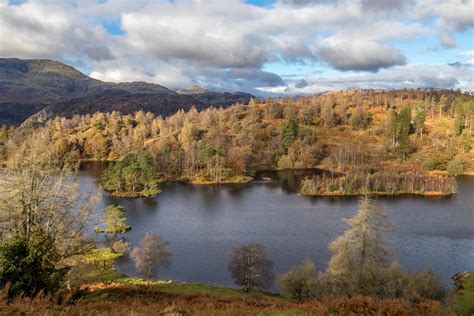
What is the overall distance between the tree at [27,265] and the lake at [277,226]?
60.2ft

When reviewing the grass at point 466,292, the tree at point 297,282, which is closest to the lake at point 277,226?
the grass at point 466,292

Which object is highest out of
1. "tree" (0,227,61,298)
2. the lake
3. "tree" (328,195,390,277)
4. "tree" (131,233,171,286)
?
"tree" (0,227,61,298)

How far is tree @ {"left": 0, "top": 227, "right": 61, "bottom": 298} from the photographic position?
2361cm

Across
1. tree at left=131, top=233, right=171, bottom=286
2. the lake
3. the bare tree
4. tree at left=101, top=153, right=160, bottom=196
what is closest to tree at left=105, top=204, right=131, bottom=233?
the lake

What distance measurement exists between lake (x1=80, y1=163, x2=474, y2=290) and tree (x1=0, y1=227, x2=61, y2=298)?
18.3 m

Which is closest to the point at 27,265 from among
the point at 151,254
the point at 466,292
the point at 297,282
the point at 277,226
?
the point at 297,282

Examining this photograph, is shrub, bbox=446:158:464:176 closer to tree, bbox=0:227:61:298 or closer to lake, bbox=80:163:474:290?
lake, bbox=80:163:474:290

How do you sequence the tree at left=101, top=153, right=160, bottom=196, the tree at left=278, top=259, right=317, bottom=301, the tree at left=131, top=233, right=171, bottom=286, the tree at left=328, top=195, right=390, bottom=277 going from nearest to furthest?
the tree at left=278, top=259, right=317, bottom=301 < the tree at left=328, top=195, right=390, bottom=277 < the tree at left=131, top=233, right=171, bottom=286 < the tree at left=101, top=153, right=160, bottom=196

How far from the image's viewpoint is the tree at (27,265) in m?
23.6

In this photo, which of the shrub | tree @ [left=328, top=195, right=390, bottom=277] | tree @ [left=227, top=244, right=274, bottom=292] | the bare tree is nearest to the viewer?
the bare tree

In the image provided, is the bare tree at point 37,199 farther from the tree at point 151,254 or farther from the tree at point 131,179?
the tree at point 131,179

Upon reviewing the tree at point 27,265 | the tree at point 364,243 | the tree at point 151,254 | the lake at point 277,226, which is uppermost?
the tree at point 27,265

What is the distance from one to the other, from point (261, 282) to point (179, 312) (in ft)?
129

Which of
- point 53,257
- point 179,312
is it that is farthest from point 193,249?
point 179,312
